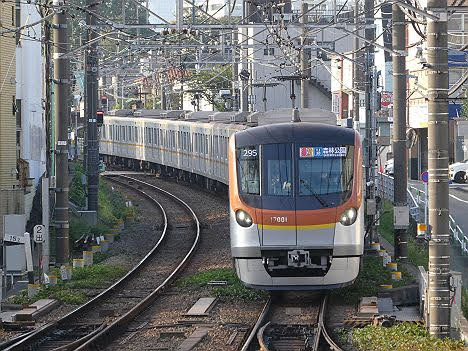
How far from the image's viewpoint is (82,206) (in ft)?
110

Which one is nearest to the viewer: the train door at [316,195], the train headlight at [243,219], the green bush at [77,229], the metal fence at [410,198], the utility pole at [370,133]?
the train door at [316,195]

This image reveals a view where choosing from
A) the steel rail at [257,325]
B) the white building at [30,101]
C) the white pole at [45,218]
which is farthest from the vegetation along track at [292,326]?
the white building at [30,101]

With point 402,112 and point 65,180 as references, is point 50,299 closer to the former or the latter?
point 65,180

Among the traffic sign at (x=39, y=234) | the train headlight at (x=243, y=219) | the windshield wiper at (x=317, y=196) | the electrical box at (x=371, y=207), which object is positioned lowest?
the traffic sign at (x=39, y=234)

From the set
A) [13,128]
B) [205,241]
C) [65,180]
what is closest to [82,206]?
[13,128]

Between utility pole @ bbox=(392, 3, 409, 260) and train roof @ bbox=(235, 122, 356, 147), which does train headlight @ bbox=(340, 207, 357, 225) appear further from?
utility pole @ bbox=(392, 3, 409, 260)

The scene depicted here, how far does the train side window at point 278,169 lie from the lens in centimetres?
1717

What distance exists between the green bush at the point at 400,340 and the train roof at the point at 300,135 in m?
3.43

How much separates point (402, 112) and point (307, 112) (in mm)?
3834

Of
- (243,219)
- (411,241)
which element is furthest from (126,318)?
(411,241)

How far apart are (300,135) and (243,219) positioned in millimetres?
1564

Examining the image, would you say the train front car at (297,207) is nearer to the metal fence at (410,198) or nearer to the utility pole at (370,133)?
the utility pole at (370,133)

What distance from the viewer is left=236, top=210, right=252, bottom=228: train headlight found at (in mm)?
17034

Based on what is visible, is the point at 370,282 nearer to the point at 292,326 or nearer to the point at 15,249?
the point at 292,326
